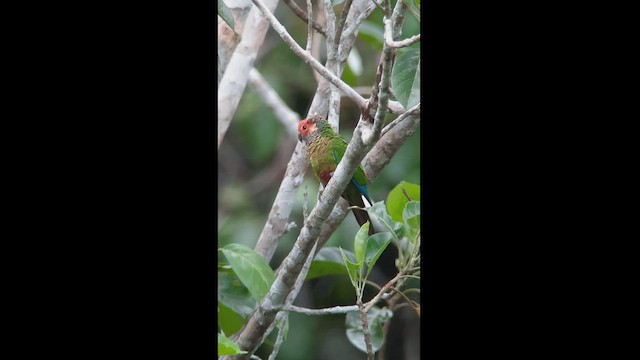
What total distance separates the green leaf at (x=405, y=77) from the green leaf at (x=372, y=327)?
57 cm

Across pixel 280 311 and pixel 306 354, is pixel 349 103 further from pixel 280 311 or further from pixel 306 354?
pixel 280 311

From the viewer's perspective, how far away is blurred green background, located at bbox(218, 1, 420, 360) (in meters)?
1.88

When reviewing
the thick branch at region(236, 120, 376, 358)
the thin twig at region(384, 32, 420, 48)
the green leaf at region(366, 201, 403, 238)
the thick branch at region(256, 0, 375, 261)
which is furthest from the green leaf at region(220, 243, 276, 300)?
the thin twig at region(384, 32, 420, 48)

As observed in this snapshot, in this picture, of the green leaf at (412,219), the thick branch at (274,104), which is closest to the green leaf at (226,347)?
the green leaf at (412,219)

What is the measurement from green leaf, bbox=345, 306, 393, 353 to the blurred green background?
5.6 inches

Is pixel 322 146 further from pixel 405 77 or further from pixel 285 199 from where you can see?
pixel 405 77

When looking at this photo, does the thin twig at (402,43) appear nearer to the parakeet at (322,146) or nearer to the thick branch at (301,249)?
the thick branch at (301,249)

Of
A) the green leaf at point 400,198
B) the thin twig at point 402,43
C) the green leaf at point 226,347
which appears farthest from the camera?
the green leaf at point 400,198

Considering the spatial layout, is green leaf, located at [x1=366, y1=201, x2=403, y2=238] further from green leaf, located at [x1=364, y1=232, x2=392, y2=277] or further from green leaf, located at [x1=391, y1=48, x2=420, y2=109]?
green leaf, located at [x1=391, y1=48, x2=420, y2=109]

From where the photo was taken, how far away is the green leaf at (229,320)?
1561 millimetres

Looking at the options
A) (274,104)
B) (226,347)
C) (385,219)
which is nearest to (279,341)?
(226,347)
